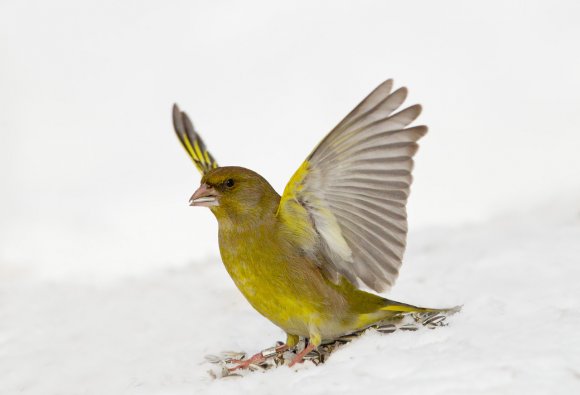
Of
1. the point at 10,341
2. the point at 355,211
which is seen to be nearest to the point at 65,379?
the point at 10,341

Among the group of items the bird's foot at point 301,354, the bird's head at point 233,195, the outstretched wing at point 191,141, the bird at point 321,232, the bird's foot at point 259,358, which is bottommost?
the bird's foot at point 301,354

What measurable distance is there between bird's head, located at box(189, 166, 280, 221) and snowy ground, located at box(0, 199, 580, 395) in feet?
3.08

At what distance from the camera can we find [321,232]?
5504mm

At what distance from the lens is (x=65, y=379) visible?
631 centimetres

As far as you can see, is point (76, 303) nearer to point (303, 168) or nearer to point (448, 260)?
point (448, 260)

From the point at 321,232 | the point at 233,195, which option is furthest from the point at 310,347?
the point at 233,195

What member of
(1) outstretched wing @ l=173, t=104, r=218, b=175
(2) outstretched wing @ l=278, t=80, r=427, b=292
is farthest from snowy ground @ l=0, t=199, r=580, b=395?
(1) outstretched wing @ l=173, t=104, r=218, b=175

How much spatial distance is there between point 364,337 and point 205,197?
1265 millimetres

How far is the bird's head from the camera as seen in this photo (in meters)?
5.55

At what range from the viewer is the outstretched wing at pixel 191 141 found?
6.64m

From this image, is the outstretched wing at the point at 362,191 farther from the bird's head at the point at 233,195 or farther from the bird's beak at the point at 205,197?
the bird's beak at the point at 205,197

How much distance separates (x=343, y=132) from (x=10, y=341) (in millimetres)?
3524

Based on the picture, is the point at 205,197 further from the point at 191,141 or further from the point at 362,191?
the point at 191,141

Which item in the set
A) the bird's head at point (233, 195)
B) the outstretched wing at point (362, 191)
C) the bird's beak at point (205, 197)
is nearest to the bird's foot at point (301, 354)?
the outstretched wing at point (362, 191)
